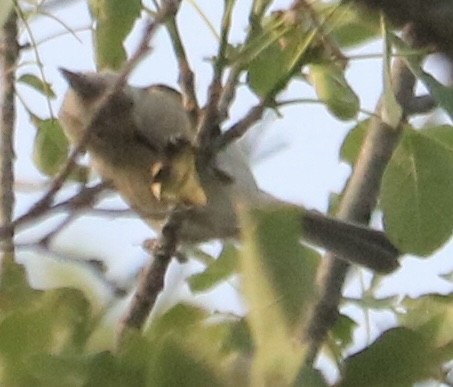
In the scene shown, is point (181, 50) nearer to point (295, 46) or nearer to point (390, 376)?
point (295, 46)

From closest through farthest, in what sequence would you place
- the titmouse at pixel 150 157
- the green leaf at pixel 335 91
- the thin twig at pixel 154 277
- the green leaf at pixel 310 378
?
the green leaf at pixel 310 378 < the thin twig at pixel 154 277 < the green leaf at pixel 335 91 < the titmouse at pixel 150 157

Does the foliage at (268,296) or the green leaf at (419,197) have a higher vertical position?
the foliage at (268,296)

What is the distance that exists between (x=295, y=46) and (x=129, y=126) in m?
0.50

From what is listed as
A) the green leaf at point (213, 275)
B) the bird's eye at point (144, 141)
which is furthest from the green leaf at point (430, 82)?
the bird's eye at point (144, 141)

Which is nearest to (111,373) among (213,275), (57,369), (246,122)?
(57,369)

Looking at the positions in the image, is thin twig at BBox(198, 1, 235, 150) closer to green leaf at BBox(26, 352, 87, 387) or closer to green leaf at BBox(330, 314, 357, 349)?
green leaf at BBox(330, 314, 357, 349)

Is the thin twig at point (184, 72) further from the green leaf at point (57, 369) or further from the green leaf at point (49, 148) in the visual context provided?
the green leaf at point (57, 369)

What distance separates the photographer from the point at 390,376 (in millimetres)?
257

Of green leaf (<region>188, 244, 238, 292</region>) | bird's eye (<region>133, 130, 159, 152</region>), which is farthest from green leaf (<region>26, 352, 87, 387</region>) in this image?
bird's eye (<region>133, 130, 159, 152</region>)

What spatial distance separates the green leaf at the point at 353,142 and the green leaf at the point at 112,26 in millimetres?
208

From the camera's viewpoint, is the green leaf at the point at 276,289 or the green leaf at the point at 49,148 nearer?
the green leaf at the point at 276,289

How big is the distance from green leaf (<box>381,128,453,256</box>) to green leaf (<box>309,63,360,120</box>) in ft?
0.17

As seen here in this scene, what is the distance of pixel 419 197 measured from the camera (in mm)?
591

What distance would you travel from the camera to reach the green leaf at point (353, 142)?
0.78 meters
